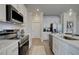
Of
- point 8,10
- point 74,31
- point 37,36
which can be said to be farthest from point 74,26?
point 37,36

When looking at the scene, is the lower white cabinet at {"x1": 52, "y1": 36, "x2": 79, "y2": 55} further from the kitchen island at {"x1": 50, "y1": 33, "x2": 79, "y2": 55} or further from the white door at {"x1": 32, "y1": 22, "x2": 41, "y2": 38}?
the white door at {"x1": 32, "y1": 22, "x2": 41, "y2": 38}

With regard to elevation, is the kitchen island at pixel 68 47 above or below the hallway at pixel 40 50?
above

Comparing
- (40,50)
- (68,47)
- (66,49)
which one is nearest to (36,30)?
(40,50)

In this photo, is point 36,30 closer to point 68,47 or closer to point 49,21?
point 49,21

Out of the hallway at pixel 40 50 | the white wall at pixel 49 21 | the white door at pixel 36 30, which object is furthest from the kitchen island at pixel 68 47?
the white door at pixel 36 30

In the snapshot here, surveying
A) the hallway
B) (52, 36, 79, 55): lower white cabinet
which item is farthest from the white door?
(52, 36, 79, 55): lower white cabinet

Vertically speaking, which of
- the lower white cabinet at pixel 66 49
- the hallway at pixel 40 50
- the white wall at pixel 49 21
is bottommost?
the hallway at pixel 40 50

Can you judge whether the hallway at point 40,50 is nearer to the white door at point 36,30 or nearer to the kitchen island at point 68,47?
the kitchen island at point 68,47

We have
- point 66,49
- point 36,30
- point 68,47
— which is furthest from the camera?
point 36,30

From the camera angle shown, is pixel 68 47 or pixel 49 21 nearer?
pixel 68 47

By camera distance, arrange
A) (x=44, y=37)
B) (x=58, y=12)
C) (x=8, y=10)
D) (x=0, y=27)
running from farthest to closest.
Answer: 1. (x=44, y=37)
2. (x=58, y=12)
3. (x=0, y=27)
4. (x=8, y=10)

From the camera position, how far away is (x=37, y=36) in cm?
1062
